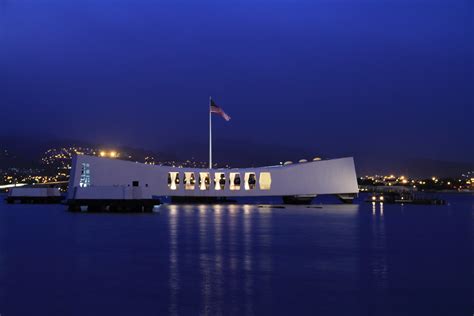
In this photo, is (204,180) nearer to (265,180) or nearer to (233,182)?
(233,182)

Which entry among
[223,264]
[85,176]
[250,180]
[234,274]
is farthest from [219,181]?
[234,274]

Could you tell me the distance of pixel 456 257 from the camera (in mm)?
20484

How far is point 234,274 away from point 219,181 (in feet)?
168

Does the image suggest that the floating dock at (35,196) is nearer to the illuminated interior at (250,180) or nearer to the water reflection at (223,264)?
the illuminated interior at (250,180)

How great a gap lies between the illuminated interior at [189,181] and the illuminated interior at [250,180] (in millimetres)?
5317

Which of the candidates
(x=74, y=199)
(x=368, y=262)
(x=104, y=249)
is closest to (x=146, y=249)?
(x=104, y=249)

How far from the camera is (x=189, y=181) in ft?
219

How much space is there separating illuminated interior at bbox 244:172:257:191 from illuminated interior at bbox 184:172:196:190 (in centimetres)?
532

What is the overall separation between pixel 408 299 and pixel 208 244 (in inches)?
487

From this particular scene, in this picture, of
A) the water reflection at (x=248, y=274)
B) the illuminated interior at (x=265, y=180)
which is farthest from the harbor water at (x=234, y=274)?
the illuminated interior at (x=265, y=180)

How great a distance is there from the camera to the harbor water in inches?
478

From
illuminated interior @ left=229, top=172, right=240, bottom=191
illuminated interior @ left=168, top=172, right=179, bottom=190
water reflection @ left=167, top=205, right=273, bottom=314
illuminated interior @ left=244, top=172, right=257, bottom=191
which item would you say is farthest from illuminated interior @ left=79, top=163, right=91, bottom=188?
water reflection @ left=167, top=205, right=273, bottom=314

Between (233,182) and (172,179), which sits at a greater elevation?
(172,179)

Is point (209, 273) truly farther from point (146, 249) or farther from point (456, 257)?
point (456, 257)
